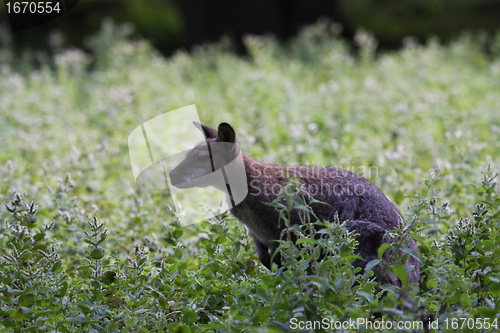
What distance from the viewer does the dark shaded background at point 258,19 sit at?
14227 millimetres

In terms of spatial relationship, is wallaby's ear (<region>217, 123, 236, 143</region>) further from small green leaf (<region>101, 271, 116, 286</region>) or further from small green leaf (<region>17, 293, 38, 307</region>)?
small green leaf (<region>17, 293, 38, 307</region>)

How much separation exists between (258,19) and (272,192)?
438 inches

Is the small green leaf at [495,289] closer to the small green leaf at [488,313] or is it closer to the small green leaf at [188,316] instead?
the small green leaf at [488,313]

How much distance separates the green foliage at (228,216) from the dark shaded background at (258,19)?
5.33ft

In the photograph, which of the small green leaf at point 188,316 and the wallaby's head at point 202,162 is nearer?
the small green leaf at point 188,316

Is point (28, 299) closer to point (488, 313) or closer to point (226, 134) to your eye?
point (226, 134)

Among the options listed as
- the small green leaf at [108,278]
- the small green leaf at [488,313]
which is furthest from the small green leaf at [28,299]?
the small green leaf at [488,313]

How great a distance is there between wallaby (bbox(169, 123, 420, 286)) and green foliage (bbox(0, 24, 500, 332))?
14 cm

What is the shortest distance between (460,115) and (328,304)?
4.84 metres

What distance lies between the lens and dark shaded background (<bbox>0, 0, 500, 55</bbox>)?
14.2 metres

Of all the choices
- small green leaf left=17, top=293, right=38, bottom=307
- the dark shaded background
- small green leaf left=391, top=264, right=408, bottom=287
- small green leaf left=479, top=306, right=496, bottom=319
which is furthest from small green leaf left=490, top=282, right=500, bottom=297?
the dark shaded background

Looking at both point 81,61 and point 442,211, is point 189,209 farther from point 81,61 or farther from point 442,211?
point 81,61

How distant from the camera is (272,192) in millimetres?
3775

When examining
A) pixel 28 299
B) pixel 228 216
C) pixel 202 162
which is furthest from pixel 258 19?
pixel 28 299
